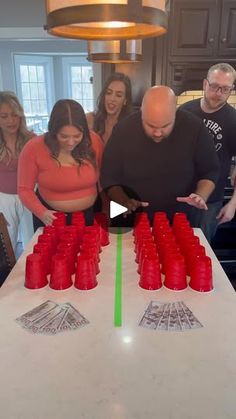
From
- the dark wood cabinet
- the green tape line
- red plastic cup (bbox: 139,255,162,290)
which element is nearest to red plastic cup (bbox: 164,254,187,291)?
red plastic cup (bbox: 139,255,162,290)

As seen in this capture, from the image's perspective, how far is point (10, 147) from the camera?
86.0 inches

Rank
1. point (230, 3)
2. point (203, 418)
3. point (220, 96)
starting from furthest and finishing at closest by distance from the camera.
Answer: point (230, 3), point (220, 96), point (203, 418)

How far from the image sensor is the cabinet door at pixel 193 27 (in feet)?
8.11

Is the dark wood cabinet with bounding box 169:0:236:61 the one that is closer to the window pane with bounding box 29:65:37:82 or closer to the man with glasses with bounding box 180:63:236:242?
the man with glasses with bounding box 180:63:236:242

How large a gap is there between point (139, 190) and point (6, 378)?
3.67 feet

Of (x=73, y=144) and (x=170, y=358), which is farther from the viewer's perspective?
(x=73, y=144)

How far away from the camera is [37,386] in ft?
2.54

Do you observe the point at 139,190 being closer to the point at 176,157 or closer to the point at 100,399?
the point at 176,157

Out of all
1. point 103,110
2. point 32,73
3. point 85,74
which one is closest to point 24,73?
point 32,73

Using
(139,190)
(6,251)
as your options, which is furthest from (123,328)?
(139,190)

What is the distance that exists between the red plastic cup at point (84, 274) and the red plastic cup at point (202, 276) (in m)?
0.33

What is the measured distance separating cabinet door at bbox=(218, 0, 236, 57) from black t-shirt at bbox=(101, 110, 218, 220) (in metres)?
1.14

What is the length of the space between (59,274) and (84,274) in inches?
3.1

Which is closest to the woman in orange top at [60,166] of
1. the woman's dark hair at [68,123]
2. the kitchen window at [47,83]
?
the woman's dark hair at [68,123]
